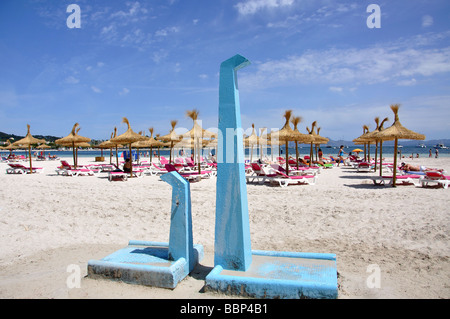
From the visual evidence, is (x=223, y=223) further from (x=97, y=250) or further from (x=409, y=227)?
(x=409, y=227)

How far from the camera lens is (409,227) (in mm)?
4844

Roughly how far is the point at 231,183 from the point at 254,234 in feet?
7.75

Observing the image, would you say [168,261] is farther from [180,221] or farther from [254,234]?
[254,234]

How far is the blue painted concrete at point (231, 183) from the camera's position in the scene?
2869 millimetres

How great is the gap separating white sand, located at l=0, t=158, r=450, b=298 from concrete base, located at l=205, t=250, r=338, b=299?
0.58 ft

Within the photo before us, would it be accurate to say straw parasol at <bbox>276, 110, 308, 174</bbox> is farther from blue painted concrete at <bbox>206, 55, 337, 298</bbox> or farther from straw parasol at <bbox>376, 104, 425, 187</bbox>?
blue painted concrete at <bbox>206, 55, 337, 298</bbox>

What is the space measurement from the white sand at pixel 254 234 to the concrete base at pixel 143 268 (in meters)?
0.07

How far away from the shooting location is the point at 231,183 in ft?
9.50

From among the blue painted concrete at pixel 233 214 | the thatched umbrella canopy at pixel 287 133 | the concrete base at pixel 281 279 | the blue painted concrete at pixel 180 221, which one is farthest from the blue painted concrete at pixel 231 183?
the thatched umbrella canopy at pixel 287 133

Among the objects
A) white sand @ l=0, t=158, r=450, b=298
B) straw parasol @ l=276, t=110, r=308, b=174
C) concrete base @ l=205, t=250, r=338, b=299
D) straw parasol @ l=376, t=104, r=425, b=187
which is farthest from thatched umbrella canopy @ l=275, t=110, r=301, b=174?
concrete base @ l=205, t=250, r=338, b=299

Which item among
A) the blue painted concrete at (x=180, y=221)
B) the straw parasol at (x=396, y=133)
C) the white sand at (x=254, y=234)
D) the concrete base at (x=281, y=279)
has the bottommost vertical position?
the white sand at (x=254, y=234)

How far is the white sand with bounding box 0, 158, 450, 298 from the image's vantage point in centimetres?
293

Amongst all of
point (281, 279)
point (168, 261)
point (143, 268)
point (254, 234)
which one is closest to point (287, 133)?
point (254, 234)

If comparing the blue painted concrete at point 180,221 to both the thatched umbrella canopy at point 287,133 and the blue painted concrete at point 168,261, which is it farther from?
the thatched umbrella canopy at point 287,133
